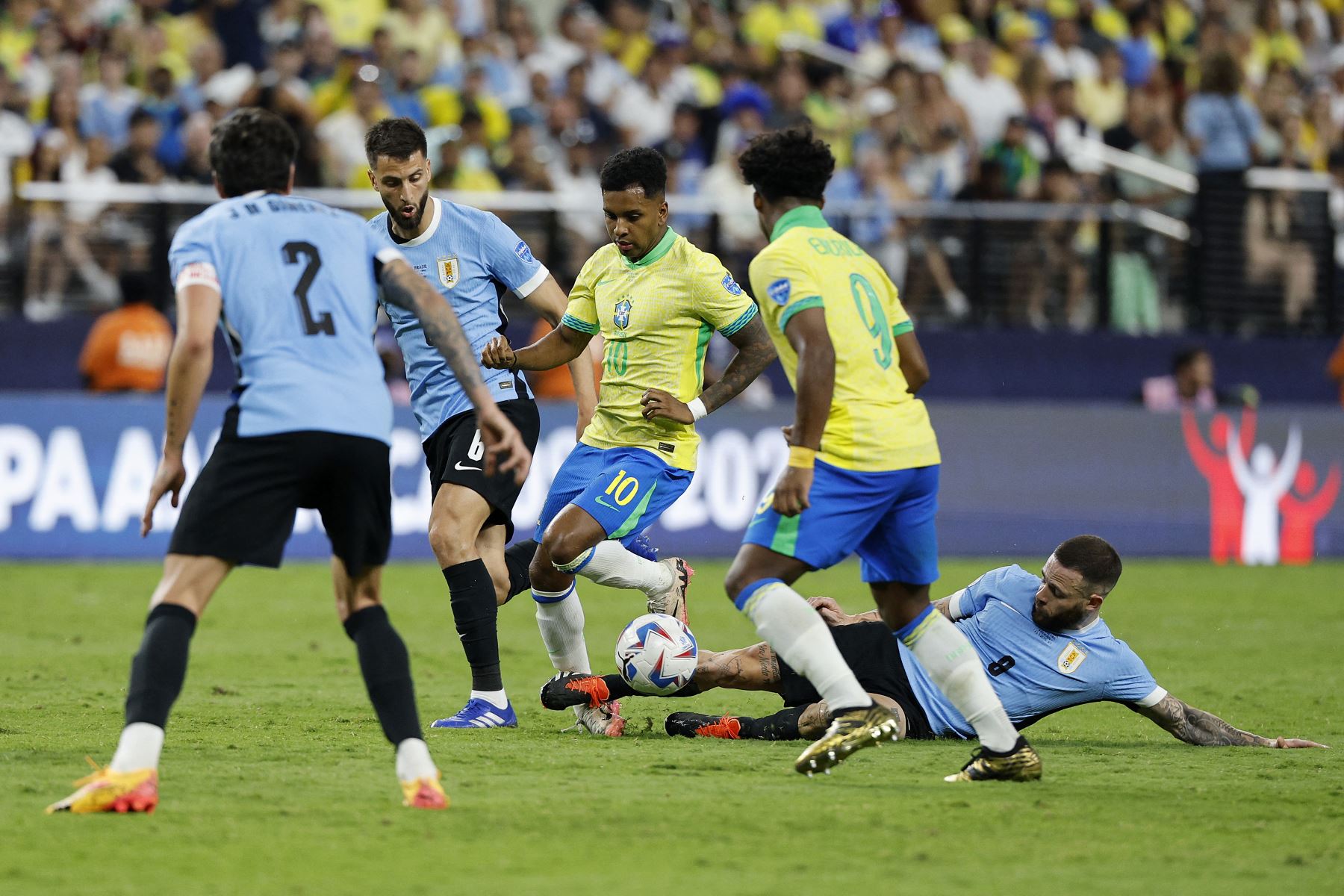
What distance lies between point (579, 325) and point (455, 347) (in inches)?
91.6

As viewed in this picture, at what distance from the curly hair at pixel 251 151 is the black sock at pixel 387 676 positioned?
4.53 feet

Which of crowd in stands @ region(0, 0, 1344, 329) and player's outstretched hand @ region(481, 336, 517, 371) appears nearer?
player's outstretched hand @ region(481, 336, 517, 371)

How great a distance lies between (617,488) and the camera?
761cm

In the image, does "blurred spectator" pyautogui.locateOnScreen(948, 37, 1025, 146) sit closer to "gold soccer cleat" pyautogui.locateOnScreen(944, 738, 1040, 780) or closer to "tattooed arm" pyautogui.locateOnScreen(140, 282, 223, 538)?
"gold soccer cleat" pyautogui.locateOnScreen(944, 738, 1040, 780)

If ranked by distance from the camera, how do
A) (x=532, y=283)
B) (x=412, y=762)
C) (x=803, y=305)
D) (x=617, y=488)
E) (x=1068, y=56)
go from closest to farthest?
(x=412, y=762), (x=803, y=305), (x=617, y=488), (x=532, y=283), (x=1068, y=56)

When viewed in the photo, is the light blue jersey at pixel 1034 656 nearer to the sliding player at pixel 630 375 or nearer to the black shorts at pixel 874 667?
the black shorts at pixel 874 667

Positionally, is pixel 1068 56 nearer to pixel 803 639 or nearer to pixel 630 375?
pixel 630 375

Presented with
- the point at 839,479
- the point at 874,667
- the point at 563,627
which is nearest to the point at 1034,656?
the point at 874,667

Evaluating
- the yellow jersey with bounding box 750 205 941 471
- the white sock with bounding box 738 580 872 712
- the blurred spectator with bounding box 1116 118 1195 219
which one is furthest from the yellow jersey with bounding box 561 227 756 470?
the blurred spectator with bounding box 1116 118 1195 219

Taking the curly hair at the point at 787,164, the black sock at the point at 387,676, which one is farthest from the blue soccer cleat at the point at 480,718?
the curly hair at the point at 787,164

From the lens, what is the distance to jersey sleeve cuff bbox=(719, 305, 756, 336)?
7766mm

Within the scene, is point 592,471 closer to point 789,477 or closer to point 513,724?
point 513,724

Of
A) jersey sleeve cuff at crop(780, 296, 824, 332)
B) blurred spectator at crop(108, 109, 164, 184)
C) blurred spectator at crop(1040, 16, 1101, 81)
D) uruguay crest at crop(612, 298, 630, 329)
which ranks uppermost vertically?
blurred spectator at crop(1040, 16, 1101, 81)

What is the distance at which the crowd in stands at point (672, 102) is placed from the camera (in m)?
16.2
